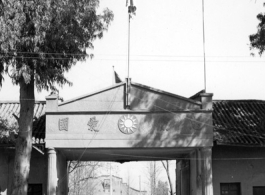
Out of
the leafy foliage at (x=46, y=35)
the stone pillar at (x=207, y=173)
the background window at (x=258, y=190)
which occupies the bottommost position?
the background window at (x=258, y=190)

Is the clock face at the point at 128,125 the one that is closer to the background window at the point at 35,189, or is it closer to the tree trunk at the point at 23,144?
the tree trunk at the point at 23,144

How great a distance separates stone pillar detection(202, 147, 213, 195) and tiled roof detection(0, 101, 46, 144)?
658cm

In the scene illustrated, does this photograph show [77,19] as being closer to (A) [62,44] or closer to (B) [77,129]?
(A) [62,44]

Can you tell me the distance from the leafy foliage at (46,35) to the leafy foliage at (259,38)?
5.98m

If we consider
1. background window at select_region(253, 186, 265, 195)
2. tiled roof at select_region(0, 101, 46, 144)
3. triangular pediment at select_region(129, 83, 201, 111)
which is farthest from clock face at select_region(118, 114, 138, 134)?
background window at select_region(253, 186, 265, 195)

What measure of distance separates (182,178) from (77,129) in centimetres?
764

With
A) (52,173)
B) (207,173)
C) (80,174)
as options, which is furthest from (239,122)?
(80,174)

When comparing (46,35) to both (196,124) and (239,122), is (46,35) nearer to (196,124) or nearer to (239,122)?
(196,124)

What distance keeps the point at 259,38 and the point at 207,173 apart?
5.83 m

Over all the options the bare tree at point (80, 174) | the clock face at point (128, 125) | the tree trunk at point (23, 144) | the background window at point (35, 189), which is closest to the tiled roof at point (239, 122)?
the clock face at point (128, 125)

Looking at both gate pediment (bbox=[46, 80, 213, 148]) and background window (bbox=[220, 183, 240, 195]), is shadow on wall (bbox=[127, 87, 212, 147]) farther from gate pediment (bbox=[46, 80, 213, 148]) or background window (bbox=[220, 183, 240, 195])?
background window (bbox=[220, 183, 240, 195])

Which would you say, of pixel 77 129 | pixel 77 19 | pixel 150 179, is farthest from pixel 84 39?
pixel 150 179

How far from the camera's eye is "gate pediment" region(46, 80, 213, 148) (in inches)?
696

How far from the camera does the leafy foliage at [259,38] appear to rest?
17.8 m
